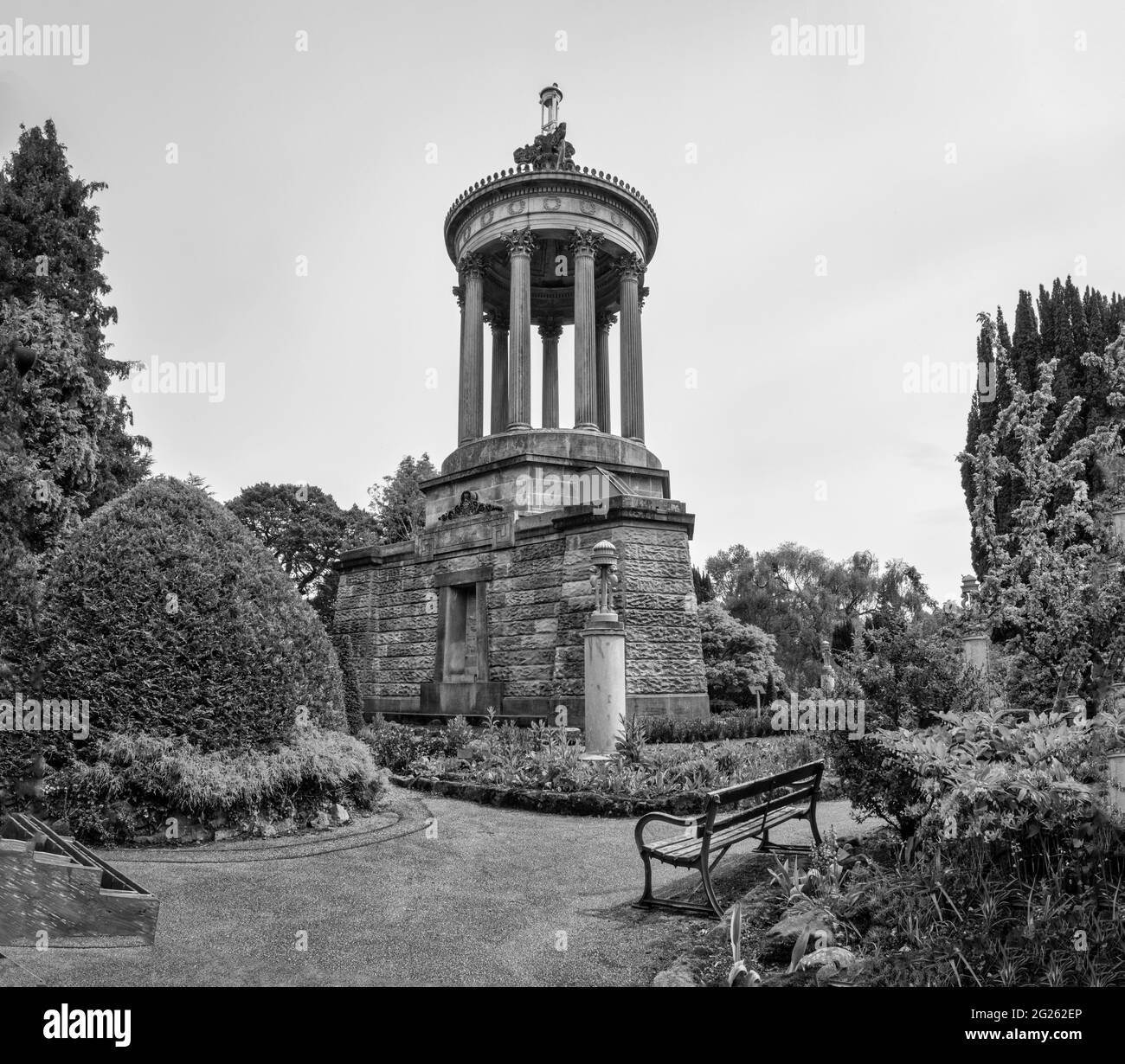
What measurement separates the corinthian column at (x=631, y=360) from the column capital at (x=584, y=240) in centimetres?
122

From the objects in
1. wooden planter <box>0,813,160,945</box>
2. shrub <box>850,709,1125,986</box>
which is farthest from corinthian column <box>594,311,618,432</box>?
wooden planter <box>0,813,160,945</box>

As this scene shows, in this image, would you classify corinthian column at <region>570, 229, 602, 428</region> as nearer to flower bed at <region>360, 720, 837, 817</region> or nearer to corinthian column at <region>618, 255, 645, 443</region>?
corinthian column at <region>618, 255, 645, 443</region>

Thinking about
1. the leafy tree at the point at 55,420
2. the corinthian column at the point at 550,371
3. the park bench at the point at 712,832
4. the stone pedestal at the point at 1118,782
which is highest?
the corinthian column at the point at 550,371

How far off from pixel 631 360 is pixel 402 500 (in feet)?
93.3

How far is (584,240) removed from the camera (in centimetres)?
2345

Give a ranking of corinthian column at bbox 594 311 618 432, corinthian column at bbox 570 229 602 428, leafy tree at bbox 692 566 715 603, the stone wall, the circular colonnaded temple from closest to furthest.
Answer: the stone wall < the circular colonnaded temple < corinthian column at bbox 570 229 602 428 < corinthian column at bbox 594 311 618 432 < leafy tree at bbox 692 566 715 603

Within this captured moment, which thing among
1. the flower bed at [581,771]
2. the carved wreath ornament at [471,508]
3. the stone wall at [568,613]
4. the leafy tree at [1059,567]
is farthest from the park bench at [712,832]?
the carved wreath ornament at [471,508]

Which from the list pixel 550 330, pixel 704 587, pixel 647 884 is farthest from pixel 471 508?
pixel 704 587

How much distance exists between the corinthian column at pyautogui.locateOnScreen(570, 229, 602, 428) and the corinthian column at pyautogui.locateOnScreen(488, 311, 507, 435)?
388 cm

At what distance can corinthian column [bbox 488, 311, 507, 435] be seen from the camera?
26.8 m

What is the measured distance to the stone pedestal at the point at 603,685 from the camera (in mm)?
12742

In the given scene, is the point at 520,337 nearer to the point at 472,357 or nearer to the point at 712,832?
the point at 472,357

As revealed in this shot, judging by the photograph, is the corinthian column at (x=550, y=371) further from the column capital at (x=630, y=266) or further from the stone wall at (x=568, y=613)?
the stone wall at (x=568, y=613)

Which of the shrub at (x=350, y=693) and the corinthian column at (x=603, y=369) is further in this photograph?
the corinthian column at (x=603, y=369)
